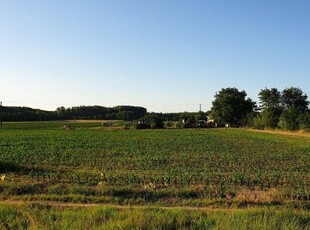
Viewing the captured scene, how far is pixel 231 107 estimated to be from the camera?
10262 centimetres

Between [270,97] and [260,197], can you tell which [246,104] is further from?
[260,197]

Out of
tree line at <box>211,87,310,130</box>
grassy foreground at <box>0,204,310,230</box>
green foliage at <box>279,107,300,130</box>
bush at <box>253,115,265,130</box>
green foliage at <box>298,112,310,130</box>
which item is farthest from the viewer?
tree line at <box>211,87,310,130</box>

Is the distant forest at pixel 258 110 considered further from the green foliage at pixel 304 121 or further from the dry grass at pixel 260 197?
the dry grass at pixel 260 197

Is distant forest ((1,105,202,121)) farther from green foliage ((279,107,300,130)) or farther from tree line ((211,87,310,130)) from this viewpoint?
green foliage ((279,107,300,130))

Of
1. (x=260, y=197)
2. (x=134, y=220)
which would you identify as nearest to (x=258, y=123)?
(x=260, y=197)

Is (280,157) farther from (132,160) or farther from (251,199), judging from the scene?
(251,199)

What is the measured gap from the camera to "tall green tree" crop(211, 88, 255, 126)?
4055 inches

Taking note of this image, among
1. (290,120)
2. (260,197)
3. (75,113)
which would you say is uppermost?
(75,113)

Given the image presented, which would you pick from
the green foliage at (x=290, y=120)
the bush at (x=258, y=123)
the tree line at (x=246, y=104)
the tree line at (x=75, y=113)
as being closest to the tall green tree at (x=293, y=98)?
the tree line at (x=246, y=104)

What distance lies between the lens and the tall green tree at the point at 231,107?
103 meters

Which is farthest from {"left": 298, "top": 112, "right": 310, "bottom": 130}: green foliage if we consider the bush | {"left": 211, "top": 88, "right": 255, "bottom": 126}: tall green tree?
{"left": 211, "top": 88, "right": 255, "bottom": 126}: tall green tree

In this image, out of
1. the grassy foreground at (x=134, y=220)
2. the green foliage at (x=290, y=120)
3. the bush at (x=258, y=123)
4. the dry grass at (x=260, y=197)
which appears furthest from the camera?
the bush at (x=258, y=123)

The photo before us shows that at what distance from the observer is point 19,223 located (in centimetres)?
764

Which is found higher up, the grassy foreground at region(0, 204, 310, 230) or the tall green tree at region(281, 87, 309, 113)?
the tall green tree at region(281, 87, 309, 113)
